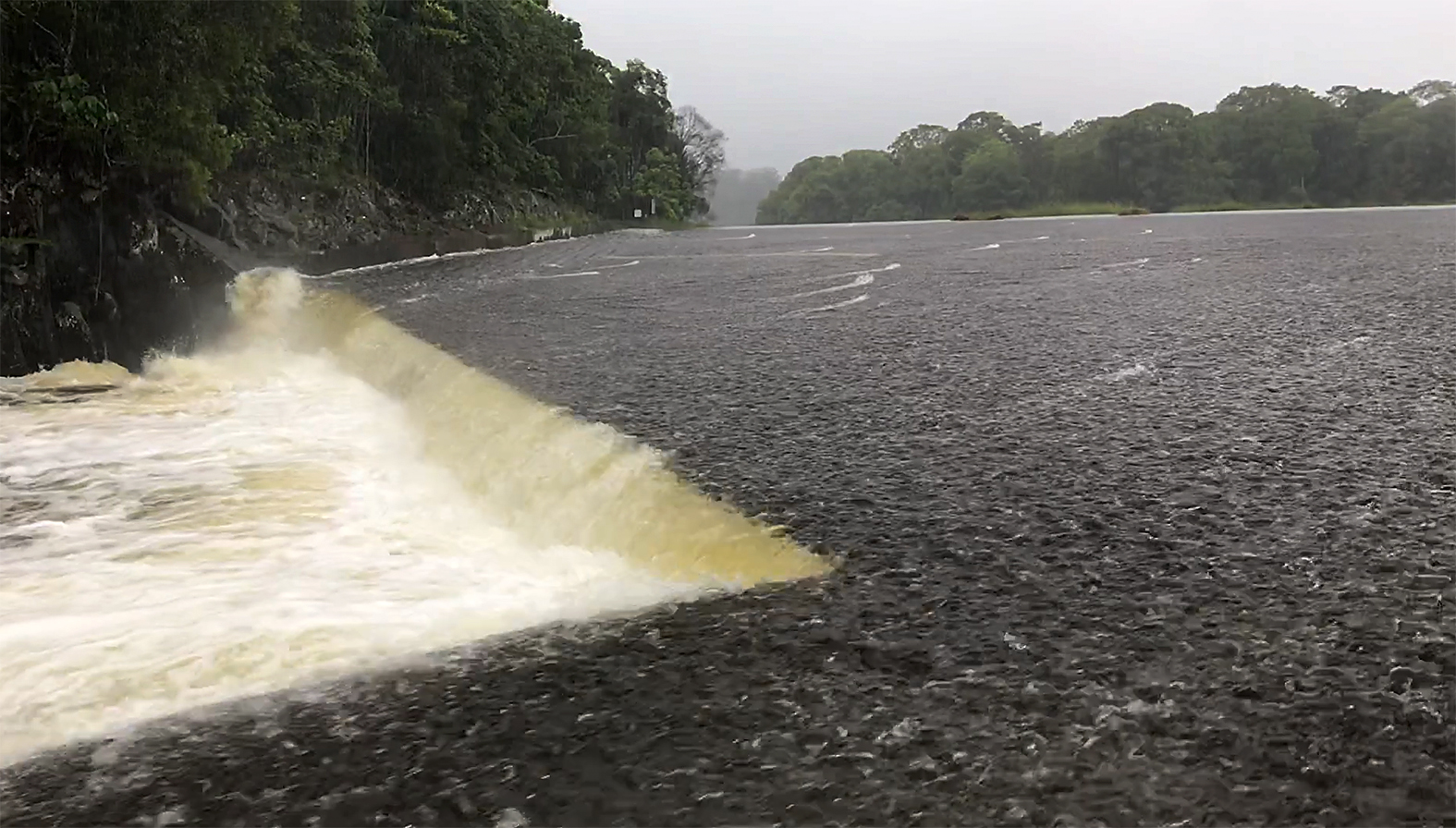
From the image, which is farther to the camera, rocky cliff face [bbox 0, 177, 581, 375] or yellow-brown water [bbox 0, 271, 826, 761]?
rocky cliff face [bbox 0, 177, 581, 375]

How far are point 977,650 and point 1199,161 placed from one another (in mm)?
91842

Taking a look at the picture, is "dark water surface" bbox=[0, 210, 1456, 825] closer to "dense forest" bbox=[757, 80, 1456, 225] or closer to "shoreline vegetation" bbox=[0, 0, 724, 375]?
"shoreline vegetation" bbox=[0, 0, 724, 375]

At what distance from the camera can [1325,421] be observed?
30.1 ft

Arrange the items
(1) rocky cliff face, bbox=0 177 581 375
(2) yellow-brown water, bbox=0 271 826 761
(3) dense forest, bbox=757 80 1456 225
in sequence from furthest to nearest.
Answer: (3) dense forest, bbox=757 80 1456 225, (1) rocky cliff face, bbox=0 177 581 375, (2) yellow-brown water, bbox=0 271 826 761

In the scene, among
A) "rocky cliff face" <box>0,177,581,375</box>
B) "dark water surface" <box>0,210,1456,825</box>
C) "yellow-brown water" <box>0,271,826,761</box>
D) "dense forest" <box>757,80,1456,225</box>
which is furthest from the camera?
"dense forest" <box>757,80,1456,225</box>

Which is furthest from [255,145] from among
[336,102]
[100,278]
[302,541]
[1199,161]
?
[1199,161]

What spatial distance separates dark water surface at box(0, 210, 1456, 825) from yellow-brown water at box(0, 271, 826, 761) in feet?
1.45

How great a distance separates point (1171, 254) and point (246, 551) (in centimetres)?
2931

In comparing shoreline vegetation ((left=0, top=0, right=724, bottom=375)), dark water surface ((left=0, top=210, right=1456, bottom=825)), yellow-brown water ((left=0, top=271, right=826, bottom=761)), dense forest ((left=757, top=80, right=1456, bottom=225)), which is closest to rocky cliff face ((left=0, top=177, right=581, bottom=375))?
shoreline vegetation ((left=0, top=0, right=724, bottom=375))

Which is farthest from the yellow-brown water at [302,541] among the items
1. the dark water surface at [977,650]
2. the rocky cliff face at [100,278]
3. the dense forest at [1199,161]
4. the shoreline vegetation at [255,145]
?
the dense forest at [1199,161]

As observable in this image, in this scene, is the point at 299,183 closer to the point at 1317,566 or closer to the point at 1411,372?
the point at 1411,372

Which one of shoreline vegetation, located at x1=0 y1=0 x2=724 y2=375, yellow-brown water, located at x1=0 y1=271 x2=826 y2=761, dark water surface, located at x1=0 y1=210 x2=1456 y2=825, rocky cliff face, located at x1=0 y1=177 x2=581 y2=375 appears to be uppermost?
shoreline vegetation, located at x1=0 y1=0 x2=724 y2=375

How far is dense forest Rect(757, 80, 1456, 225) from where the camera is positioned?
7444 cm

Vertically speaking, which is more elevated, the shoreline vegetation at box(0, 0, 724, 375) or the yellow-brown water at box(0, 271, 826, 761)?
the shoreline vegetation at box(0, 0, 724, 375)
